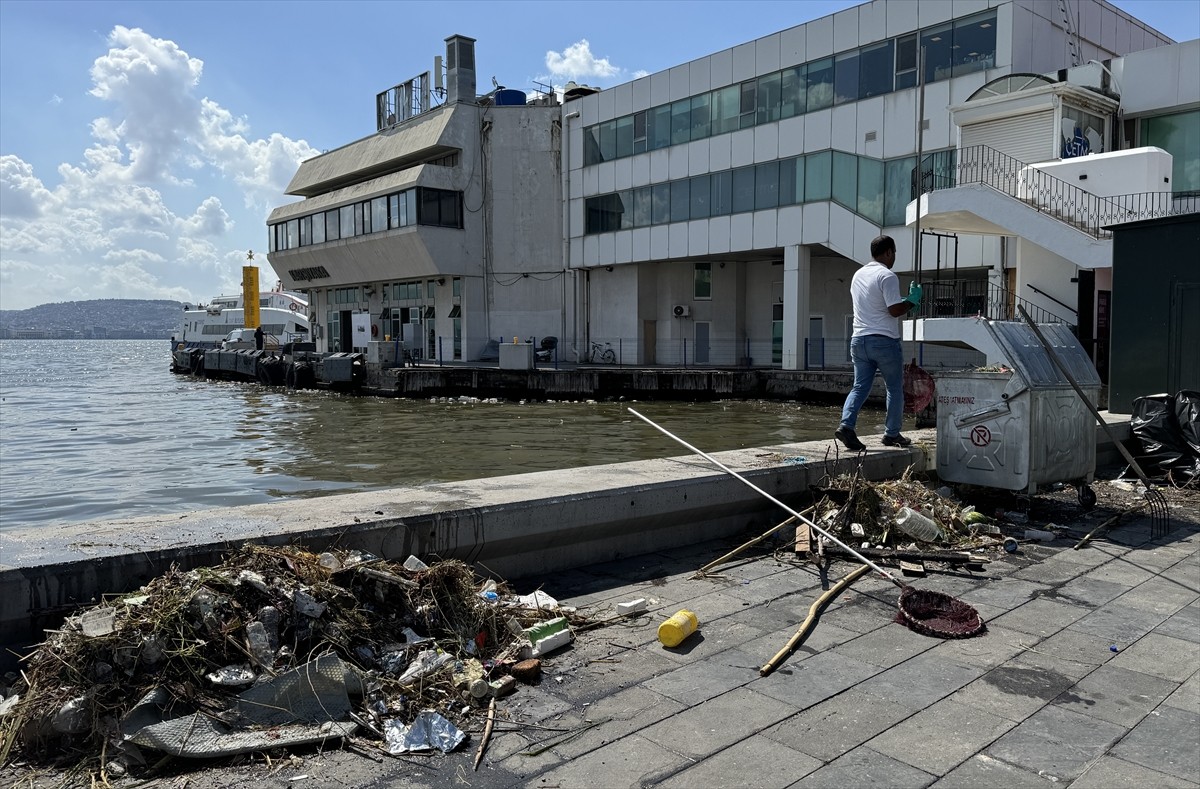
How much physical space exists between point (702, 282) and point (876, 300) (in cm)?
3133

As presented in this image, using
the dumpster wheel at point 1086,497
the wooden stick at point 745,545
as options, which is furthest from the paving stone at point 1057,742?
the dumpster wheel at point 1086,497

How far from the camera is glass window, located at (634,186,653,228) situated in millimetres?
36625

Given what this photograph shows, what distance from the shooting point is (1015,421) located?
22.5ft

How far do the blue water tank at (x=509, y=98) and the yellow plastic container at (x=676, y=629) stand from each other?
42.6m

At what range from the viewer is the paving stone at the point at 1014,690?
351 centimetres

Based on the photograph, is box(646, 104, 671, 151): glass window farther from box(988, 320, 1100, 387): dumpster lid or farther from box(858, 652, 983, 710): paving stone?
box(858, 652, 983, 710): paving stone

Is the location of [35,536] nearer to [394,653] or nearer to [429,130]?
[394,653]

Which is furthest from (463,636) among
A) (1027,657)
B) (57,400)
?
(57,400)

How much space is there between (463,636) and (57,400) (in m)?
35.4

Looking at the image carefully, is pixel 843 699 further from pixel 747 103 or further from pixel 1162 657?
pixel 747 103

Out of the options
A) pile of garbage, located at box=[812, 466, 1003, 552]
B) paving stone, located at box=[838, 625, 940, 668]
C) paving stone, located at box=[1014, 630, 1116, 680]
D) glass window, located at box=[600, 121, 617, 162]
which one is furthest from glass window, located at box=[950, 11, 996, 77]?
paving stone, located at box=[838, 625, 940, 668]

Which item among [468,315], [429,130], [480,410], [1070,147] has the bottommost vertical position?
[480,410]

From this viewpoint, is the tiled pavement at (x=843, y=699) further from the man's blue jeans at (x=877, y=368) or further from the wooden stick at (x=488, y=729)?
the man's blue jeans at (x=877, y=368)

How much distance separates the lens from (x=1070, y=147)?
21.2 metres
